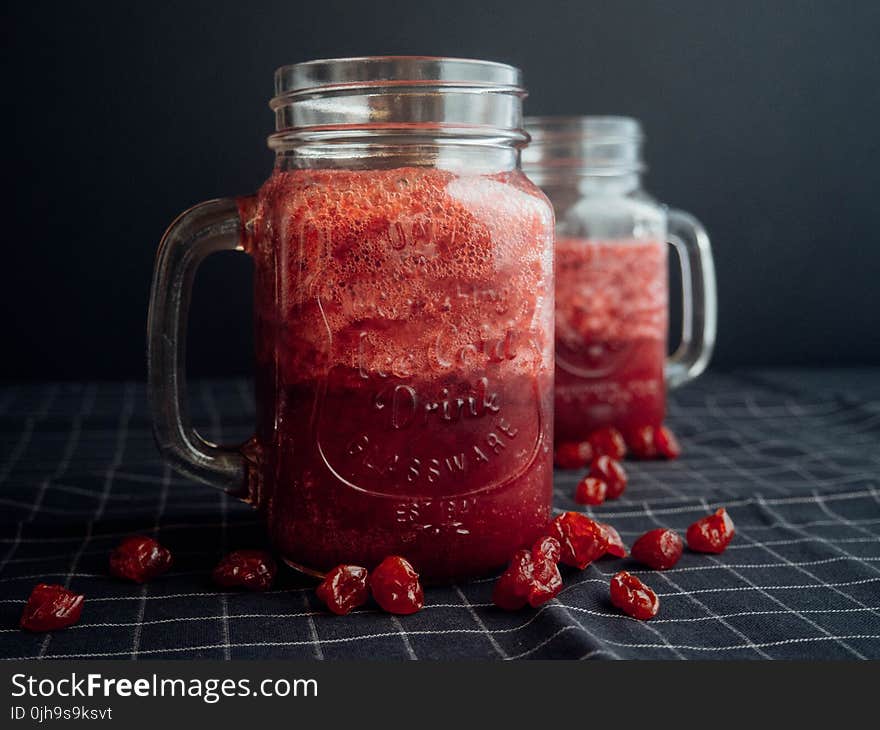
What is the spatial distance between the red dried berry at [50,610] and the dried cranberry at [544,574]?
1.28ft

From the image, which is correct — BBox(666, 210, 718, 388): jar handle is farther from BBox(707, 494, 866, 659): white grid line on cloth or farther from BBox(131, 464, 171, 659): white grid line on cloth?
BBox(131, 464, 171, 659): white grid line on cloth

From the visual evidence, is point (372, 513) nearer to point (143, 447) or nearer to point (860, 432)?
point (143, 447)

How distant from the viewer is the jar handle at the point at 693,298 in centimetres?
167

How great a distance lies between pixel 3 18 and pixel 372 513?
1.45 metres

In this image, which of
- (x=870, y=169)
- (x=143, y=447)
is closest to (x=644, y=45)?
(x=870, y=169)

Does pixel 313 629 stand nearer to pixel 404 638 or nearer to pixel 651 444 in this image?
pixel 404 638

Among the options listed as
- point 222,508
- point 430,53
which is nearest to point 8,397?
point 222,508

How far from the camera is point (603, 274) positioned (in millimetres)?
1533

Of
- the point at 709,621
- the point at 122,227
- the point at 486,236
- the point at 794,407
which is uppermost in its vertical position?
the point at 486,236

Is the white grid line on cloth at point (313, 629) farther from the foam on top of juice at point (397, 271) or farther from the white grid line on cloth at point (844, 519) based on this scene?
the white grid line on cloth at point (844, 519)

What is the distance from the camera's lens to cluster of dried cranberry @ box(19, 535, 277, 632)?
35.9 inches

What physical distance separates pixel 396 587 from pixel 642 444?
2.30ft

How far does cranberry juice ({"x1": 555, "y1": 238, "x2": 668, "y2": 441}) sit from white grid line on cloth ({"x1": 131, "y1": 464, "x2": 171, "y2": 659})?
54cm

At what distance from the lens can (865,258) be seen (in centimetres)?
230
